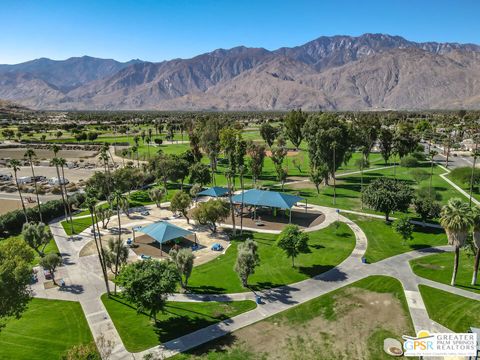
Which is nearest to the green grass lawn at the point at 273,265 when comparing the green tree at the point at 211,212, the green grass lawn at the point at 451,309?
the green tree at the point at 211,212

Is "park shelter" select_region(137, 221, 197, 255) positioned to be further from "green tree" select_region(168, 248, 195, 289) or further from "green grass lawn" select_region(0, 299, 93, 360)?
"green grass lawn" select_region(0, 299, 93, 360)

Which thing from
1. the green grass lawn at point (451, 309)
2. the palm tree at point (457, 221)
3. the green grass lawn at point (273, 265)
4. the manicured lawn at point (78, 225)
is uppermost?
the palm tree at point (457, 221)

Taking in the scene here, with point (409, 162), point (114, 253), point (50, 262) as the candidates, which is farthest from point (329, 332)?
point (409, 162)

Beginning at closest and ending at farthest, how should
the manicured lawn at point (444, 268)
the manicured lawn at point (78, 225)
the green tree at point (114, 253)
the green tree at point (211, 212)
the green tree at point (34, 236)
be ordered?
Result: the manicured lawn at point (444, 268)
the green tree at point (114, 253)
the green tree at point (34, 236)
the green tree at point (211, 212)
the manicured lawn at point (78, 225)

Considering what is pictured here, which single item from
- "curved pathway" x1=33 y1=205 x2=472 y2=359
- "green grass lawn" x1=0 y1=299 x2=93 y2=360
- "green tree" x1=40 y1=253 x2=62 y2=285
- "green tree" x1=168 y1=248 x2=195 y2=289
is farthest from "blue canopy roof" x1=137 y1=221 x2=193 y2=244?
"green grass lawn" x1=0 y1=299 x2=93 y2=360

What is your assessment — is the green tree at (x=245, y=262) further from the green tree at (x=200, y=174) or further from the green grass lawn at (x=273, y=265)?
the green tree at (x=200, y=174)

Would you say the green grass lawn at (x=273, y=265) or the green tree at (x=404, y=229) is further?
the green tree at (x=404, y=229)
